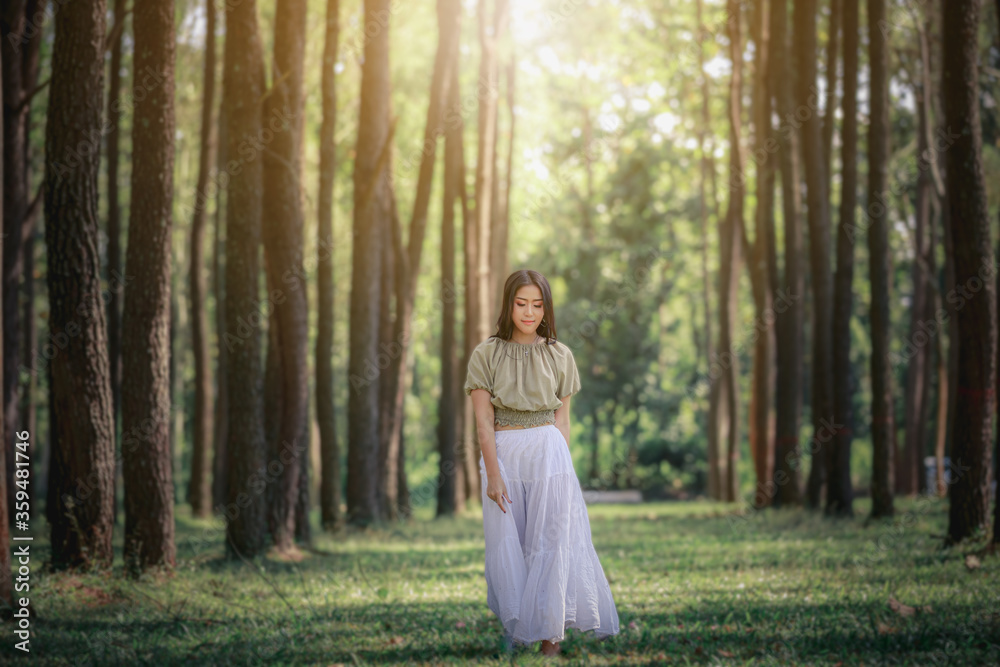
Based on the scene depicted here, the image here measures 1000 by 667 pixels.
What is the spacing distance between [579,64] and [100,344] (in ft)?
71.7

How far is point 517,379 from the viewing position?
18.9 feet

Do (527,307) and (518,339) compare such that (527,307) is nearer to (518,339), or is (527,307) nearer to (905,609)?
(518,339)

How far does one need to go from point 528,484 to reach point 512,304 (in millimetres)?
1111

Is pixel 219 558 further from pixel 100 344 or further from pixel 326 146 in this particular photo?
pixel 326 146

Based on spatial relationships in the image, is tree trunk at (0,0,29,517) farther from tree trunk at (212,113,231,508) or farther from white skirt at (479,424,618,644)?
white skirt at (479,424,618,644)

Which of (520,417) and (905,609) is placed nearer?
(520,417)

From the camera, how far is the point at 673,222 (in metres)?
35.5

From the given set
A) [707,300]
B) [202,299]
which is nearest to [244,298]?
[202,299]

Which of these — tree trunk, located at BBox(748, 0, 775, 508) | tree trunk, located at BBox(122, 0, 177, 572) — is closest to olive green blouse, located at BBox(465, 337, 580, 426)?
tree trunk, located at BBox(122, 0, 177, 572)

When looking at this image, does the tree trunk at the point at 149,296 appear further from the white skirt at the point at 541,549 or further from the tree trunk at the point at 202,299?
the tree trunk at the point at 202,299

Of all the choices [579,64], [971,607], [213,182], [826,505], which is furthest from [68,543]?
[579,64]

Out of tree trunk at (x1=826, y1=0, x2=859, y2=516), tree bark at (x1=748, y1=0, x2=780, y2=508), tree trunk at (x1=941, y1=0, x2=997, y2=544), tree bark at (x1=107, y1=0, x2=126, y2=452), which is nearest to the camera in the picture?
tree trunk at (x1=941, y1=0, x2=997, y2=544)

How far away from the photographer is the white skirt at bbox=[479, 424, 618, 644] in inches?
219

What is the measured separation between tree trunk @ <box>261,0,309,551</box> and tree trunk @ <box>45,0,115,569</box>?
2.75 meters
